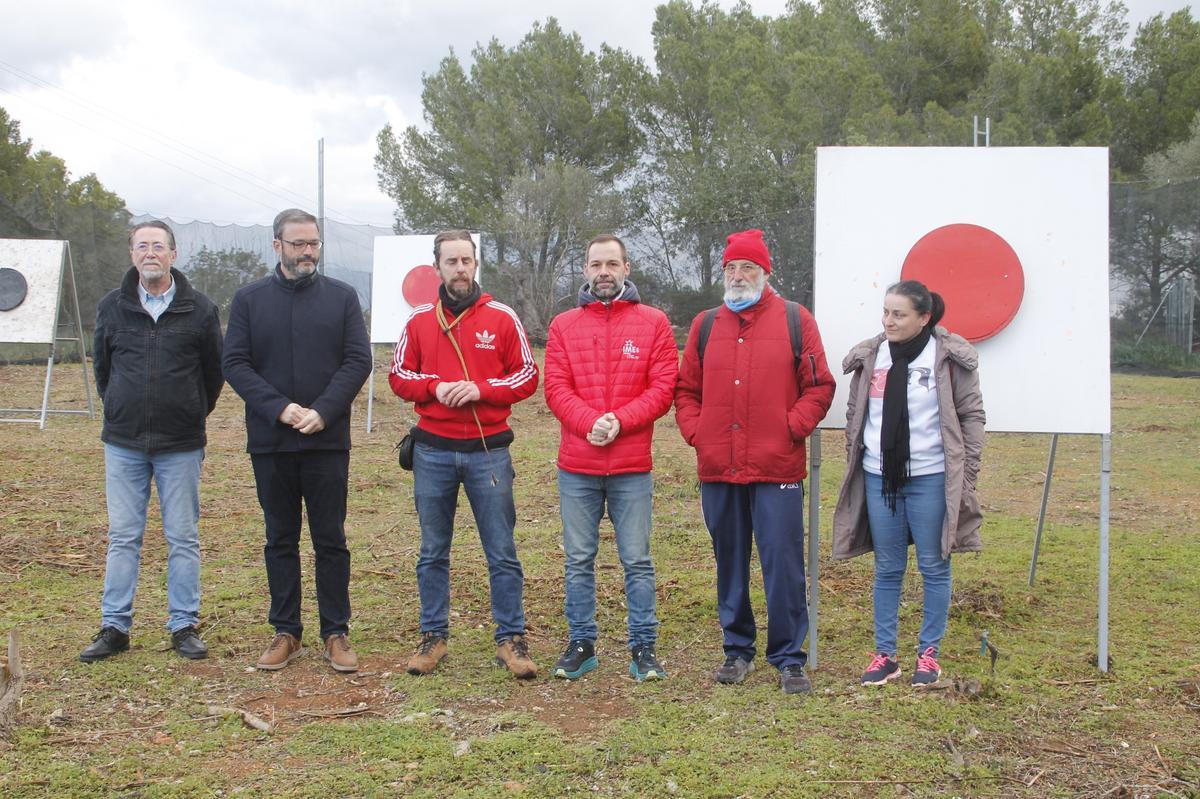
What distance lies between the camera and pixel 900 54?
24906 mm

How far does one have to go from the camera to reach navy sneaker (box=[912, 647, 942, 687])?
12.6 ft

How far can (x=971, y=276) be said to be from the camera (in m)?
4.15

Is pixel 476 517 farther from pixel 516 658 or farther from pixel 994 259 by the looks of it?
pixel 994 259

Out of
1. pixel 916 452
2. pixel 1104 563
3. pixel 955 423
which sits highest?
pixel 955 423

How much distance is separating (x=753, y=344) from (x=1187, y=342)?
1365 cm

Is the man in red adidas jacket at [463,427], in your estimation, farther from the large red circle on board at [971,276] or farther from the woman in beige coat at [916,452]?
the large red circle on board at [971,276]

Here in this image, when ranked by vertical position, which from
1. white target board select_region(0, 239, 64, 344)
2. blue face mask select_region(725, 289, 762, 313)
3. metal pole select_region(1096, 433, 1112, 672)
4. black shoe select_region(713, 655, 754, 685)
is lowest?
black shoe select_region(713, 655, 754, 685)

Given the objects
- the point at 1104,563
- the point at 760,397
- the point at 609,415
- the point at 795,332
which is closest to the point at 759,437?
the point at 760,397

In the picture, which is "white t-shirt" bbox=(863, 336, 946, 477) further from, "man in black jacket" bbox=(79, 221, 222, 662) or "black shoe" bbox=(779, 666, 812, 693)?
"man in black jacket" bbox=(79, 221, 222, 662)

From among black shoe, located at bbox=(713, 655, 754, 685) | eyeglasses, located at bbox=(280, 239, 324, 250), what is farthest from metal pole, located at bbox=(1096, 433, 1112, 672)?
eyeglasses, located at bbox=(280, 239, 324, 250)

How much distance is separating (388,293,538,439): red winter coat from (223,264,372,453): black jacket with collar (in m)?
0.25

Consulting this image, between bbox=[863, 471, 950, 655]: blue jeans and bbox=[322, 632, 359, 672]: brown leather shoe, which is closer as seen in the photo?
bbox=[863, 471, 950, 655]: blue jeans

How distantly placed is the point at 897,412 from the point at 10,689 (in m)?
3.26

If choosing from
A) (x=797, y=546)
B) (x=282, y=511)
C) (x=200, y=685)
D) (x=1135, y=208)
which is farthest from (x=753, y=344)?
(x=1135, y=208)
